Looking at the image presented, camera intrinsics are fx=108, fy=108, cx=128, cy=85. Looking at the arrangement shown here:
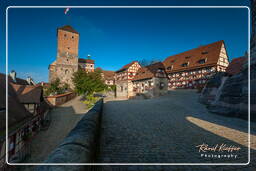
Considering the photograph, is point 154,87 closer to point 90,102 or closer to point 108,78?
point 90,102

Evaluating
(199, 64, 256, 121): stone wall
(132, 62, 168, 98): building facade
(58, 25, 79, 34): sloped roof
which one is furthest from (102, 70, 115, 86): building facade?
(199, 64, 256, 121): stone wall

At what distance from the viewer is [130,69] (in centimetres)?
2467

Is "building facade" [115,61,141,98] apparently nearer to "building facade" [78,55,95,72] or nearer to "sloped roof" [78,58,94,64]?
"building facade" [78,55,95,72]

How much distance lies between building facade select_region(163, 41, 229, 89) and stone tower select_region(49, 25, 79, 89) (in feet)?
84.5

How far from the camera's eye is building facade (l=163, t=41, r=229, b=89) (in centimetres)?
1727

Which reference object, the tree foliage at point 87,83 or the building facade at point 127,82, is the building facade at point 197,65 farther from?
the tree foliage at point 87,83

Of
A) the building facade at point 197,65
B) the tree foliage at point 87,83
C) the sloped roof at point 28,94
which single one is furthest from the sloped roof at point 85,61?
the sloped roof at point 28,94

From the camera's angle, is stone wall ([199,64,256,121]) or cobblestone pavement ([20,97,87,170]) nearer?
stone wall ([199,64,256,121])

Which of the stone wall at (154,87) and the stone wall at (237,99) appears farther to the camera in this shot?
the stone wall at (154,87)

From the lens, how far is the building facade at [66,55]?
29094 mm

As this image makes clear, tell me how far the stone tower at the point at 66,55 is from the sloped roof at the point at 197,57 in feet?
84.0

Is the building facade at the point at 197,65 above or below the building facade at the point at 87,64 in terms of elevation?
below

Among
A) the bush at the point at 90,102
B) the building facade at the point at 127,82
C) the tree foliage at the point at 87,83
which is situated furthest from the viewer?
the building facade at the point at 127,82

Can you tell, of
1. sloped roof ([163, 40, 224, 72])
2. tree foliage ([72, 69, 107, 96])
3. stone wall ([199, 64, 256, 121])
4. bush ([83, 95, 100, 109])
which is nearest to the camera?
stone wall ([199, 64, 256, 121])
